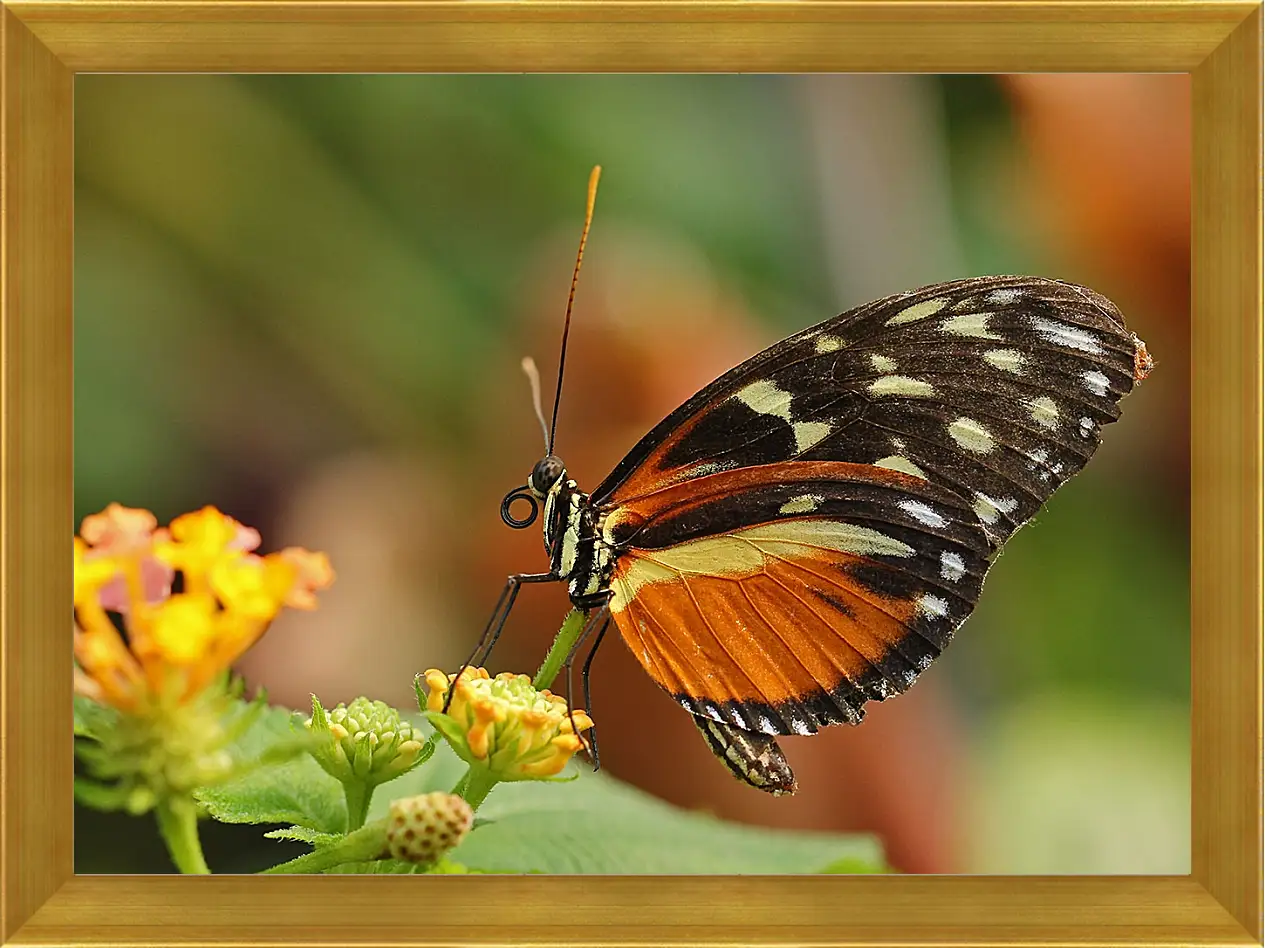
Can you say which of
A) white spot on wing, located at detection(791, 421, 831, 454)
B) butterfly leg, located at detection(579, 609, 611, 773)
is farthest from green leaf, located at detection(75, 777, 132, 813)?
white spot on wing, located at detection(791, 421, 831, 454)

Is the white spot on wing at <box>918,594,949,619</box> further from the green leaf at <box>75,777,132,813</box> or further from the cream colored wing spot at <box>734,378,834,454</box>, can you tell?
the green leaf at <box>75,777,132,813</box>

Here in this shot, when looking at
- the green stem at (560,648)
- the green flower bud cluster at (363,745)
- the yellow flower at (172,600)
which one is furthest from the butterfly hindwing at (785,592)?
the yellow flower at (172,600)

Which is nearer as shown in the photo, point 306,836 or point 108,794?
point 108,794

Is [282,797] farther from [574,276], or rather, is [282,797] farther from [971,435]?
[971,435]

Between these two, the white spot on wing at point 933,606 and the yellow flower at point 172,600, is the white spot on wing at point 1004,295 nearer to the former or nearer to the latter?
the white spot on wing at point 933,606

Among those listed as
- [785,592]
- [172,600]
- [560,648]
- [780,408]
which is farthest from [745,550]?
[172,600]

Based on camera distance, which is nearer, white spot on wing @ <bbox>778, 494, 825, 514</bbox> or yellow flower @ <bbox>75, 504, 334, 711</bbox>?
yellow flower @ <bbox>75, 504, 334, 711</bbox>
